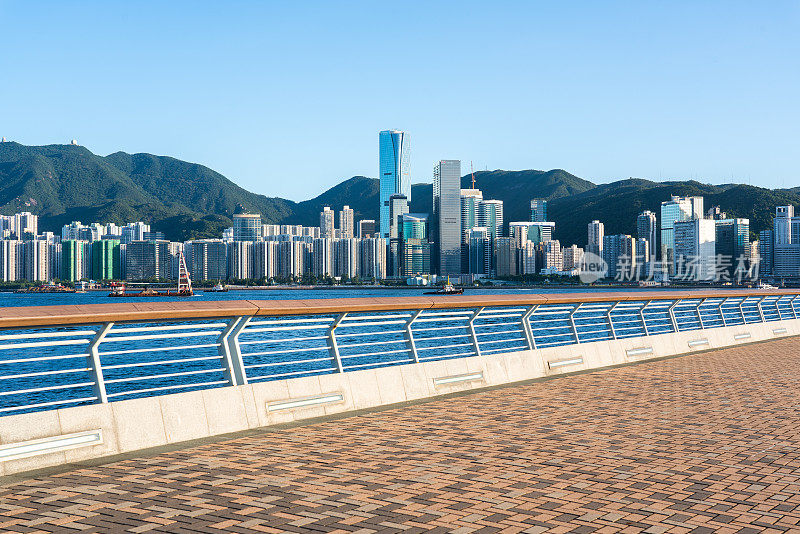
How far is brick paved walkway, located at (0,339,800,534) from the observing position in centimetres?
477

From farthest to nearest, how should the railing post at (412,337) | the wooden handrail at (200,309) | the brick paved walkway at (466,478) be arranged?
the railing post at (412,337) → the wooden handrail at (200,309) → the brick paved walkway at (466,478)

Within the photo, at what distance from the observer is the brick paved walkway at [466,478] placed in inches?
188

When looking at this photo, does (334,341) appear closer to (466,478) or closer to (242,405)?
(242,405)

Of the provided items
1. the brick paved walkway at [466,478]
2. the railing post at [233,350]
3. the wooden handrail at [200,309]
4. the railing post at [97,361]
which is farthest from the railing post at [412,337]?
the railing post at [97,361]

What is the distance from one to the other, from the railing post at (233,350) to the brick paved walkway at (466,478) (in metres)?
0.72

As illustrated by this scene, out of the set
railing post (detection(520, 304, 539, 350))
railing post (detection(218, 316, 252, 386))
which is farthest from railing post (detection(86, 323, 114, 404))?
railing post (detection(520, 304, 539, 350))

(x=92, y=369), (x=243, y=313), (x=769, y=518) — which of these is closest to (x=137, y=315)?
(x=92, y=369)

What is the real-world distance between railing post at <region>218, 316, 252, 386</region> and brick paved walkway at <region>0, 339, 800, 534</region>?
0.72m

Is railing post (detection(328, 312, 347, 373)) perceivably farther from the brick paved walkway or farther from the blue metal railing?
the brick paved walkway

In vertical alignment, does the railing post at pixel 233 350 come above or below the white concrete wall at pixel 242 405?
above

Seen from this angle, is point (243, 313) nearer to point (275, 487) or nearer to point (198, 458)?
point (198, 458)

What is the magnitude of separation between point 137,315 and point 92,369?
56 cm

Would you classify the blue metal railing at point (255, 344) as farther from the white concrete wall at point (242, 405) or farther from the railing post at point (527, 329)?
the white concrete wall at point (242, 405)

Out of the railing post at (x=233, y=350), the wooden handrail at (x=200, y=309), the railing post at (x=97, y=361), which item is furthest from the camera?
the railing post at (x=233, y=350)
